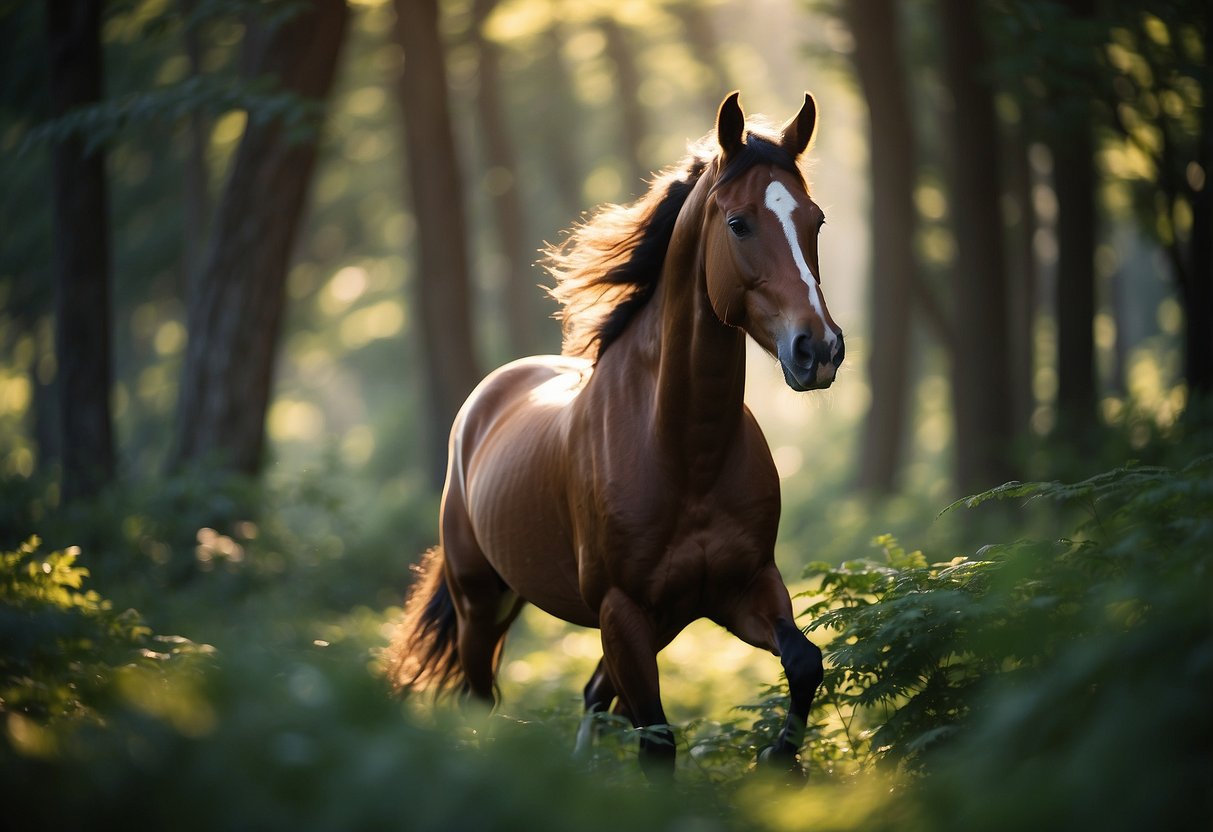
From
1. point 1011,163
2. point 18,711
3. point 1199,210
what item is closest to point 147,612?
point 18,711

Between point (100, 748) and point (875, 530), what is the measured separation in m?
13.8

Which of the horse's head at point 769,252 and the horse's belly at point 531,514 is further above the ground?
the horse's head at point 769,252

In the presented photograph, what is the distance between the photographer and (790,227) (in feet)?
14.5

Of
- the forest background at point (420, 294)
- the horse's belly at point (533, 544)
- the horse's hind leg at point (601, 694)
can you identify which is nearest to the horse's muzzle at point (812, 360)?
the forest background at point (420, 294)

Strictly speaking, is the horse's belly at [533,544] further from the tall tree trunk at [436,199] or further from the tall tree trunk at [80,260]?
the tall tree trunk at [436,199]

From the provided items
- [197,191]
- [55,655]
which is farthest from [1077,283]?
[55,655]

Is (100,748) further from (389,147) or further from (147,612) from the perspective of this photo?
(389,147)

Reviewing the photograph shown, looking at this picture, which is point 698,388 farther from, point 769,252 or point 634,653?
point 634,653

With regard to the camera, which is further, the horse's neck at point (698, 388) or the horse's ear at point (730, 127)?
the horse's neck at point (698, 388)

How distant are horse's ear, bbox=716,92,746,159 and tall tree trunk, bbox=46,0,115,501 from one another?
971 cm

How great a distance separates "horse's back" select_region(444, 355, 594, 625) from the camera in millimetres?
5551

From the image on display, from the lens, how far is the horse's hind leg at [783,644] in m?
4.43

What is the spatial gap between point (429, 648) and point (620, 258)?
9.86ft

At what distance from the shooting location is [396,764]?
8.25 feet
